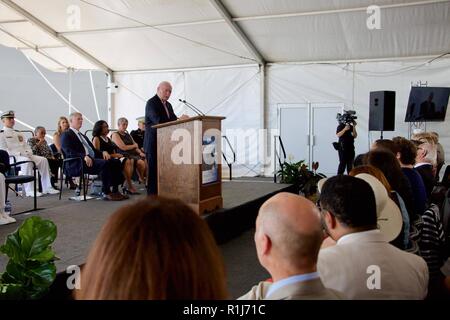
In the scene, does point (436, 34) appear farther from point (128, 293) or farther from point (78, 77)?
point (128, 293)

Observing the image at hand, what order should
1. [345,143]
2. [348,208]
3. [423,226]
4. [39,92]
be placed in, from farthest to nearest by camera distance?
[39,92]
[345,143]
[423,226]
[348,208]

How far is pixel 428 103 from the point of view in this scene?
782 cm

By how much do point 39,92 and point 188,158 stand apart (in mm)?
6845

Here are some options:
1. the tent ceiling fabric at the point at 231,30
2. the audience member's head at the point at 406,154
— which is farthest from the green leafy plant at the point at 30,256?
the tent ceiling fabric at the point at 231,30

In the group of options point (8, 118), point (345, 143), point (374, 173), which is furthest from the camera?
point (345, 143)

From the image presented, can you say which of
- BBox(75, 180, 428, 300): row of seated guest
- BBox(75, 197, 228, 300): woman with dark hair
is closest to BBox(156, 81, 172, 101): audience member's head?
BBox(75, 180, 428, 300): row of seated guest

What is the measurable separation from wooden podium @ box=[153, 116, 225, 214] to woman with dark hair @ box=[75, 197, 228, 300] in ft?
10.4

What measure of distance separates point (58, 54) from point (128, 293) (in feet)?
31.3

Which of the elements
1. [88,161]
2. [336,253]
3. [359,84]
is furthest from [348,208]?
[359,84]

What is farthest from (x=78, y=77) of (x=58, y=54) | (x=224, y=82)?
(x=224, y=82)

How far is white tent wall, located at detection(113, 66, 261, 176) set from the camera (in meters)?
9.19

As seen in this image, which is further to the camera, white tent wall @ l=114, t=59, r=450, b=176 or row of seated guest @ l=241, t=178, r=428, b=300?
white tent wall @ l=114, t=59, r=450, b=176

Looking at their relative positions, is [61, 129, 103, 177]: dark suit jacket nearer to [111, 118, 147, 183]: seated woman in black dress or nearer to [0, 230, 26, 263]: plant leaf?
[111, 118, 147, 183]: seated woman in black dress

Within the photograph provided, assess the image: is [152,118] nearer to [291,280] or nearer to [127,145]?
[127,145]
